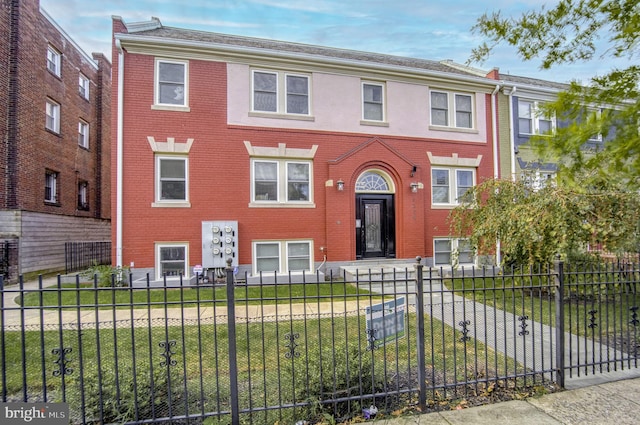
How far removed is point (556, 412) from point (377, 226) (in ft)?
29.1

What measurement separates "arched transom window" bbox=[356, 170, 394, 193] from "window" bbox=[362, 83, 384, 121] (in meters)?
2.01

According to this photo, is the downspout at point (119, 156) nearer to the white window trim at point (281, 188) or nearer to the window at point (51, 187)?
the white window trim at point (281, 188)

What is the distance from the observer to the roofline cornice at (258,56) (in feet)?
32.8

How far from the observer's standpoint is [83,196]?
54.3 feet

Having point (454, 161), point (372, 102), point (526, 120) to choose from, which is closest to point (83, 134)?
point (372, 102)

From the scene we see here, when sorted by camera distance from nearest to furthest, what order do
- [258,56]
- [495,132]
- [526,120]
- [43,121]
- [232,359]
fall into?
[232,359] < [258,56] < [495,132] < [43,121] < [526,120]

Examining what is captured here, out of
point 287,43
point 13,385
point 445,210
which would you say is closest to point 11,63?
point 287,43

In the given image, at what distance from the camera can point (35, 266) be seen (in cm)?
1165

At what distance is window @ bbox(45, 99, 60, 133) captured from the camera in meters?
14.0

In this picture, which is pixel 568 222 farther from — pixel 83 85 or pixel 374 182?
pixel 83 85

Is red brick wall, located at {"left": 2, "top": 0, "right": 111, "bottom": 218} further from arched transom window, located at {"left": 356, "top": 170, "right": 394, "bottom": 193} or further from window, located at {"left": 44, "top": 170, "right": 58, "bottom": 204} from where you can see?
arched transom window, located at {"left": 356, "top": 170, "right": 394, "bottom": 193}

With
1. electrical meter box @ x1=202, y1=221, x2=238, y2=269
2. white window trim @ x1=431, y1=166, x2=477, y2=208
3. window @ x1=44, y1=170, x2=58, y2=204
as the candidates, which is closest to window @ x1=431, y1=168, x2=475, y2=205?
white window trim @ x1=431, y1=166, x2=477, y2=208

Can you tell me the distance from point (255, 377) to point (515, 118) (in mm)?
13924

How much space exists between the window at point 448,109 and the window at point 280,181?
543cm
